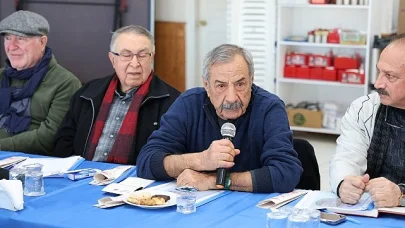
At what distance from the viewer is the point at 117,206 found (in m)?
2.66

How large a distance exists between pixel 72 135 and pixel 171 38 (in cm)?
334

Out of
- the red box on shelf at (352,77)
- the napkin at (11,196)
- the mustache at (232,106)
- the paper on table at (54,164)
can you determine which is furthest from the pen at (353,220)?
the red box on shelf at (352,77)

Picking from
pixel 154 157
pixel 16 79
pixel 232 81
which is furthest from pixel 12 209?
pixel 16 79

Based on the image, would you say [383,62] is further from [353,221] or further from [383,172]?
[353,221]

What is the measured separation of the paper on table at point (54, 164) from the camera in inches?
125

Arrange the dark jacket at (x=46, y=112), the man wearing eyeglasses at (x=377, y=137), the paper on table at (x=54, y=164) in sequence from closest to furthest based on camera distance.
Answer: the man wearing eyeglasses at (x=377, y=137) < the paper on table at (x=54, y=164) < the dark jacket at (x=46, y=112)

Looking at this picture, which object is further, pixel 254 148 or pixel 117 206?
pixel 254 148

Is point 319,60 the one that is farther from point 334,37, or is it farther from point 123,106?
point 123,106

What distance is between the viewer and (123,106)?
3799mm

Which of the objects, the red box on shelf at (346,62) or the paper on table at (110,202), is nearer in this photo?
the paper on table at (110,202)

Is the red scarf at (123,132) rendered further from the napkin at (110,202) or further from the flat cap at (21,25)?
the napkin at (110,202)

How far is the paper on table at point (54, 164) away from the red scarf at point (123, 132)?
14.1 inches

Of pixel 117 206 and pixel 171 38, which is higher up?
pixel 171 38

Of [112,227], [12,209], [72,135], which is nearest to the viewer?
[112,227]
